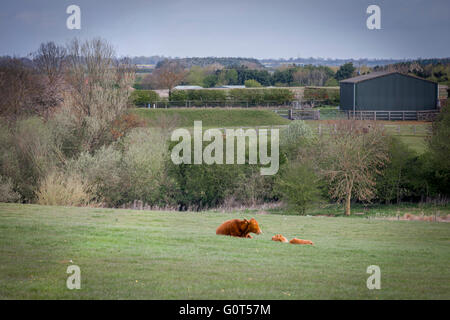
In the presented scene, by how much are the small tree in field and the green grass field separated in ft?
41.6

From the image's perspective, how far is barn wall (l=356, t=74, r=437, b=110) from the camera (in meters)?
60.2

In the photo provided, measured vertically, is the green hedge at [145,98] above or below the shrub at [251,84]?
below

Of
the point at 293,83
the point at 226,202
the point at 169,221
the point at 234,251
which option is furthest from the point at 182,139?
the point at 293,83

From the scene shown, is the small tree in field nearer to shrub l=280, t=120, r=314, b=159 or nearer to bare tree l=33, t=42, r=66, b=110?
shrub l=280, t=120, r=314, b=159

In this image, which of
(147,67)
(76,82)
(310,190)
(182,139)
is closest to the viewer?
(310,190)

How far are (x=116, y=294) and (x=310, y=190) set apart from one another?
72.2ft

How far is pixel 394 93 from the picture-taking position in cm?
6050

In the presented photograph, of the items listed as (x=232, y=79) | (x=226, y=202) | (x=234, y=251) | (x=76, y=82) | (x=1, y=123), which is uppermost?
(x=232, y=79)

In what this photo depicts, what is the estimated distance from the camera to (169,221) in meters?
17.3

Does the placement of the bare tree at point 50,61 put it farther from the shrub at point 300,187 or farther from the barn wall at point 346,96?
the barn wall at point 346,96

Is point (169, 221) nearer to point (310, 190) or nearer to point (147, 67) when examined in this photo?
point (310, 190)

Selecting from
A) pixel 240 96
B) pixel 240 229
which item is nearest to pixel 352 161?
pixel 240 229

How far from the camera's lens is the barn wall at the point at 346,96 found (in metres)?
60.8

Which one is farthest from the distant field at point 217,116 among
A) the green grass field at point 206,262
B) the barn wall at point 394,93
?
the green grass field at point 206,262
